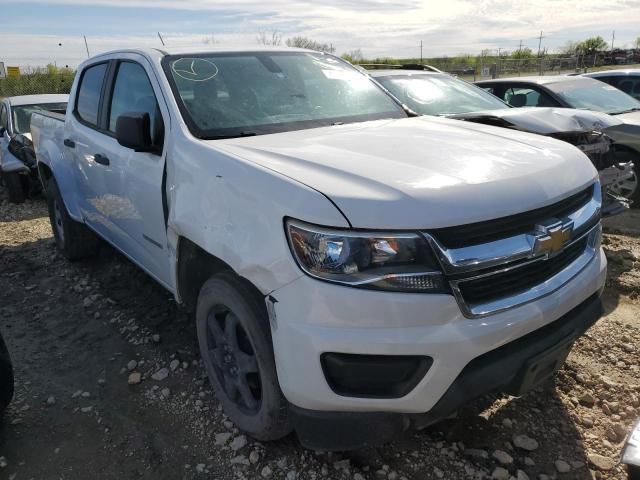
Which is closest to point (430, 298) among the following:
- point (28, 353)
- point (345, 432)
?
point (345, 432)

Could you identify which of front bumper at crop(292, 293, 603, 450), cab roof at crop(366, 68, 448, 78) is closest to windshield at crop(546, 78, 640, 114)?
cab roof at crop(366, 68, 448, 78)

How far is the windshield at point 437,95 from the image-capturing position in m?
5.63

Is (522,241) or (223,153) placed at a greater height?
(223,153)

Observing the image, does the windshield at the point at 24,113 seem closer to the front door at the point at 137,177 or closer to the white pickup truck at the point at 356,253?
the front door at the point at 137,177

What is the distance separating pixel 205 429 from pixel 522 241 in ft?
5.99

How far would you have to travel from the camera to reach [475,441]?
99.6 inches

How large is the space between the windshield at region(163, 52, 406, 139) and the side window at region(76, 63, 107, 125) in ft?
3.86

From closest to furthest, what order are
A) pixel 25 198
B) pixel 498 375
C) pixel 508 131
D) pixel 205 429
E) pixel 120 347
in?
pixel 498 375 → pixel 205 429 → pixel 508 131 → pixel 120 347 → pixel 25 198

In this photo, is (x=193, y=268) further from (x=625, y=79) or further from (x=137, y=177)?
(x=625, y=79)

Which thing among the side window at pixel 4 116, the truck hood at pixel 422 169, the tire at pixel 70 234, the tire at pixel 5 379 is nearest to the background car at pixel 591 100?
the truck hood at pixel 422 169

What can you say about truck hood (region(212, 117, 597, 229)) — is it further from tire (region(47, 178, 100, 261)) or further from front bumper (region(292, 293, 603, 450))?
tire (region(47, 178, 100, 261))

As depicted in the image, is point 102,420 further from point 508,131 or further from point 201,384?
point 508,131

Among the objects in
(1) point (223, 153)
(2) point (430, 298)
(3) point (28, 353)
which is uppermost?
(1) point (223, 153)

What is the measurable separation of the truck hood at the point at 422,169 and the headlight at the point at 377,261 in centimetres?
6
